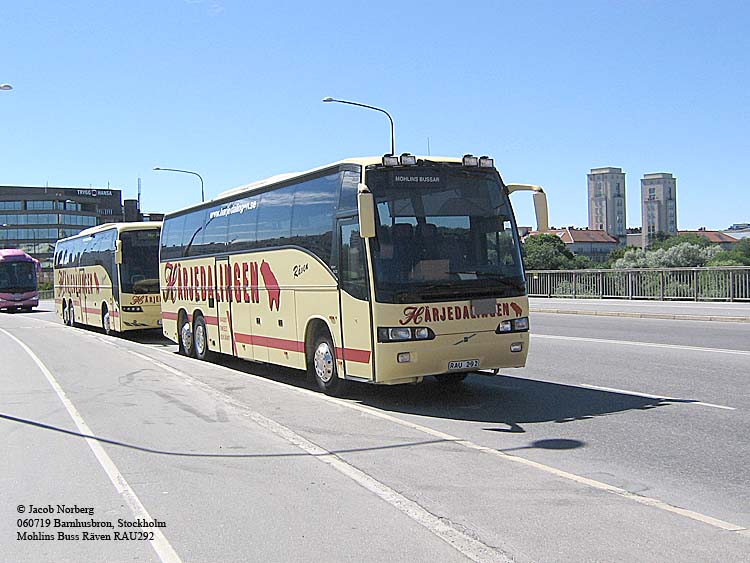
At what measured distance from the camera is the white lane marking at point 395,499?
5477mm

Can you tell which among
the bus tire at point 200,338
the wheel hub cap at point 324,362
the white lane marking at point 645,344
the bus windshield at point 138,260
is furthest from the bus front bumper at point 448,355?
the bus windshield at point 138,260

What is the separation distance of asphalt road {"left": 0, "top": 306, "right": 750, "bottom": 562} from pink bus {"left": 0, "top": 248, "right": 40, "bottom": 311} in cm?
4165

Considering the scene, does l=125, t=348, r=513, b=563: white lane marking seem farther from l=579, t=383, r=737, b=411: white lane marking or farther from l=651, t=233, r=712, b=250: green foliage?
l=651, t=233, r=712, b=250: green foliage

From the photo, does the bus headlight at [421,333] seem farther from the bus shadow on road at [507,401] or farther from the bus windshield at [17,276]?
the bus windshield at [17,276]

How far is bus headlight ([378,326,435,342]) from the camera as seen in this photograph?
10.8m

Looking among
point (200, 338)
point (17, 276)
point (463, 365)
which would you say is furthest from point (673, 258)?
point (463, 365)

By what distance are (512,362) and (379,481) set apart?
15.1 feet

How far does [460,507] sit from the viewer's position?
652 cm

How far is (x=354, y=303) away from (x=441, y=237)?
1.42 meters

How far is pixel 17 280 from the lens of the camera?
53.8 meters

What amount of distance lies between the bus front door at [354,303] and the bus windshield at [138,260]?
1540 cm

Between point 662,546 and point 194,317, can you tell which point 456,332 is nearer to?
point 662,546

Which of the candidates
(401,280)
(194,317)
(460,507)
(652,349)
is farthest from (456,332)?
(194,317)

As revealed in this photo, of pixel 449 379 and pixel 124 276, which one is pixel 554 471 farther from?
pixel 124 276
